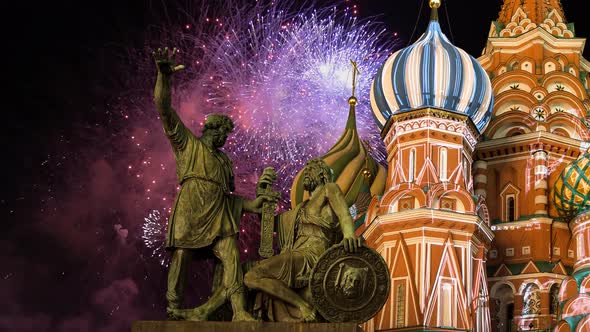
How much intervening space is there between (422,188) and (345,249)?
17.3m

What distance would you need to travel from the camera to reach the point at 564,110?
32.7 m

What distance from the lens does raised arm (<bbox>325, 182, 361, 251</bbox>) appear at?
11.1 meters

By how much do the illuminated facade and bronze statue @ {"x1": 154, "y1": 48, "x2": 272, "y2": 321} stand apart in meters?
15.1

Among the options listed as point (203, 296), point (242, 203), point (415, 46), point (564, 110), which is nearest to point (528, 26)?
point (564, 110)

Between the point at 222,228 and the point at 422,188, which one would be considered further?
the point at 422,188

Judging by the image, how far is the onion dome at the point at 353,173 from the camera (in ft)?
106

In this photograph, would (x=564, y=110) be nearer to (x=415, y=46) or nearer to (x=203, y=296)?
(x=415, y=46)

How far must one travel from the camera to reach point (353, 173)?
3269 centimetres

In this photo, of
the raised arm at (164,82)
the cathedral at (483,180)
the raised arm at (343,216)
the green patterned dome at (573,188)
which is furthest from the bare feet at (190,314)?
the green patterned dome at (573,188)

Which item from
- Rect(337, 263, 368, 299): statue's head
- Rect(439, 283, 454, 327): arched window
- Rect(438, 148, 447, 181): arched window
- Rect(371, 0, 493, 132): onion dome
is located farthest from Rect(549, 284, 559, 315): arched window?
Rect(337, 263, 368, 299): statue's head

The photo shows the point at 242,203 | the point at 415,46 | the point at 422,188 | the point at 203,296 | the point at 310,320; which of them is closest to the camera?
the point at 310,320

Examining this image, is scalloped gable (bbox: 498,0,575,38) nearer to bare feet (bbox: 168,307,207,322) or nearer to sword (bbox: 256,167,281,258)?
sword (bbox: 256,167,281,258)

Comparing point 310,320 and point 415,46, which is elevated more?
point 415,46

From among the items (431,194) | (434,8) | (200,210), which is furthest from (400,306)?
(200,210)
